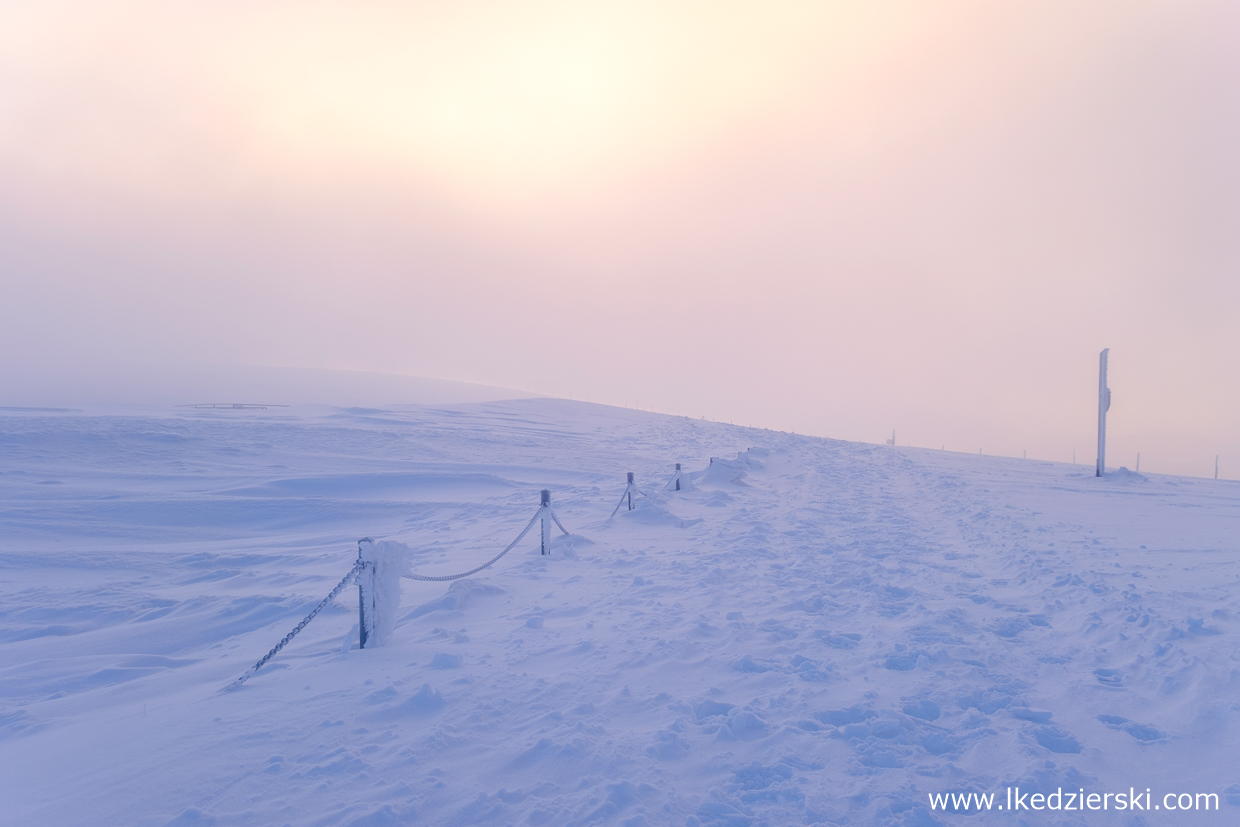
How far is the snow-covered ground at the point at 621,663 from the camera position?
3936mm

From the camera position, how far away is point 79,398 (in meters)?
29.8

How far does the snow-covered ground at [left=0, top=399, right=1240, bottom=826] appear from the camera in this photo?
3.94 meters

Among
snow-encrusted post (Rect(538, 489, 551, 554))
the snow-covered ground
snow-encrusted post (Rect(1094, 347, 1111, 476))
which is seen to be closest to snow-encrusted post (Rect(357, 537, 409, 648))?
the snow-covered ground

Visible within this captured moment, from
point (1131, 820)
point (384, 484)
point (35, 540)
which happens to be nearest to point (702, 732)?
point (1131, 820)

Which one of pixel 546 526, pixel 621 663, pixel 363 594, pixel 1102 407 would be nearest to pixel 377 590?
pixel 363 594

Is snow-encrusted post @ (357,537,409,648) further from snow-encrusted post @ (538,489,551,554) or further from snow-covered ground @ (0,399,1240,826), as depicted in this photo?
snow-encrusted post @ (538,489,551,554)

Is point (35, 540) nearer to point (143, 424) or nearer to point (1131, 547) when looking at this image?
point (143, 424)

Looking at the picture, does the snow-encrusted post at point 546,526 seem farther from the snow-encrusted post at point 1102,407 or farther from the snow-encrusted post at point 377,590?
the snow-encrusted post at point 1102,407

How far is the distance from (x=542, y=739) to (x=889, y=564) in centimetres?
620

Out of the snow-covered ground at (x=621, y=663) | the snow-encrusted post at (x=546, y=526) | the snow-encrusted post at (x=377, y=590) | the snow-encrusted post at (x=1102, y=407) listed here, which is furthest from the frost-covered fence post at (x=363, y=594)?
the snow-encrusted post at (x=1102, y=407)

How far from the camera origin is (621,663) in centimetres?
581

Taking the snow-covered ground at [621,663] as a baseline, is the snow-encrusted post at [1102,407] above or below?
above

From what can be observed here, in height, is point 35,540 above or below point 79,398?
below

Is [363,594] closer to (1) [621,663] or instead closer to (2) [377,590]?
(2) [377,590]
